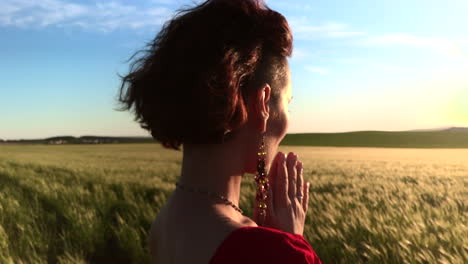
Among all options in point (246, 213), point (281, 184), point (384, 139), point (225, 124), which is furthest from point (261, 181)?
point (384, 139)

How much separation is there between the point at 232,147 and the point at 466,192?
4.18m

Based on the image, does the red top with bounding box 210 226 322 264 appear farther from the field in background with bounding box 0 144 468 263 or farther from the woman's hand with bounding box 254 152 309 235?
the field in background with bounding box 0 144 468 263

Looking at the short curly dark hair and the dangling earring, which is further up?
the short curly dark hair

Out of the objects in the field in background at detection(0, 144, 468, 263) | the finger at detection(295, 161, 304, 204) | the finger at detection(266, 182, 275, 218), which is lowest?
the field in background at detection(0, 144, 468, 263)

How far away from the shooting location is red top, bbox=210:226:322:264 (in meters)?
1.19

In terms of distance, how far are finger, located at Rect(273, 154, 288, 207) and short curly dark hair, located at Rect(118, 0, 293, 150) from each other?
0.73 feet

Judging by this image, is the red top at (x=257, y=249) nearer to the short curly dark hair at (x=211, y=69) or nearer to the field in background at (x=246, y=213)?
the short curly dark hair at (x=211, y=69)

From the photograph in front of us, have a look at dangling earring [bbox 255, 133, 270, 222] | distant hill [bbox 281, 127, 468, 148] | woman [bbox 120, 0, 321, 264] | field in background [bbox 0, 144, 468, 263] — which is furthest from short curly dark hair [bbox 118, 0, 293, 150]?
distant hill [bbox 281, 127, 468, 148]

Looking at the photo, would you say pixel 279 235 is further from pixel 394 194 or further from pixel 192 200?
pixel 394 194

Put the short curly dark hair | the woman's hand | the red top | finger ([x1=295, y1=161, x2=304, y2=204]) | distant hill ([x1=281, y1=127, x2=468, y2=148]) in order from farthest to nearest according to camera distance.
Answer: distant hill ([x1=281, y1=127, x2=468, y2=148])
finger ([x1=295, y1=161, x2=304, y2=204])
the woman's hand
the short curly dark hair
the red top

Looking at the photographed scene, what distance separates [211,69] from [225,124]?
0.16 metres

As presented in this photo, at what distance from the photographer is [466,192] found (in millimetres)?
4746

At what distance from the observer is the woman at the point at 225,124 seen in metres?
1.25

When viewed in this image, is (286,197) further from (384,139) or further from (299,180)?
(384,139)
